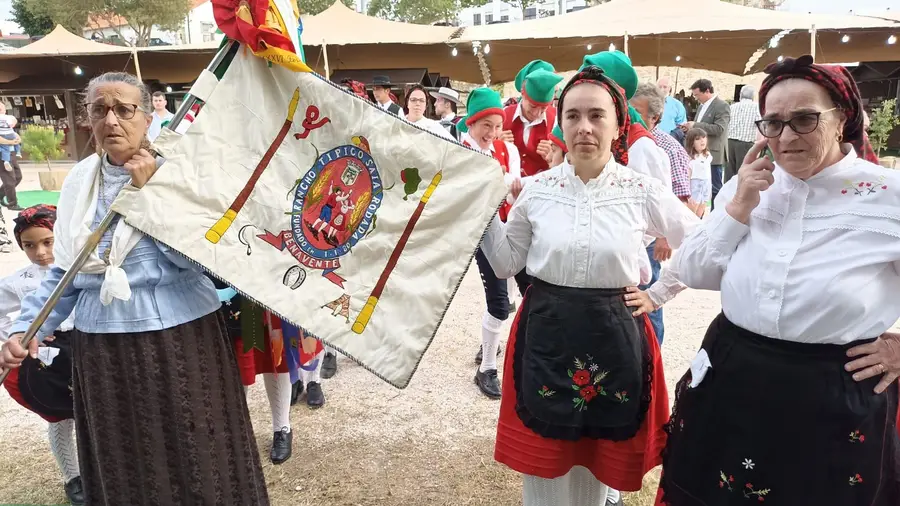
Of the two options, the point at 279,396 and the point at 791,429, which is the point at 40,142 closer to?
the point at 279,396

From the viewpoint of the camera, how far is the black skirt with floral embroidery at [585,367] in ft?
6.48

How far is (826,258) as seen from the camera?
4.89 feet

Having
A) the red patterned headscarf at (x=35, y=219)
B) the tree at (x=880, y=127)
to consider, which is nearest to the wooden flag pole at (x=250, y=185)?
the red patterned headscarf at (x=35, y=219)

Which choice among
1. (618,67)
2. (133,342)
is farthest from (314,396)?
(618,67)

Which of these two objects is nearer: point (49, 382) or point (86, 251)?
point (86, 251)

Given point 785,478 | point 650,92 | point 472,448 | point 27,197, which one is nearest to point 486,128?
point 650,92

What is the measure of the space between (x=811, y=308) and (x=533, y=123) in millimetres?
2656

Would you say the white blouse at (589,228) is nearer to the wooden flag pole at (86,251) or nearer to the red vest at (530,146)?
the wooden flag pole at (86,251)

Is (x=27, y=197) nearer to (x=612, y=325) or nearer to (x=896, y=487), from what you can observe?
(x=612, y=325)

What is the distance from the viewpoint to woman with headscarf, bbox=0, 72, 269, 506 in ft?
6.16

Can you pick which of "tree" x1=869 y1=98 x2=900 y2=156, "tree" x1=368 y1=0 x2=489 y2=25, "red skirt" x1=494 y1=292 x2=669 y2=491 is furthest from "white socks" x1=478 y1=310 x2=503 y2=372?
"tree" x1=368 y1=0 x2=489 y2=25

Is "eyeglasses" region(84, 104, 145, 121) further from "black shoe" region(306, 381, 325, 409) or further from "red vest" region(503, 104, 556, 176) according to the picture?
"red vest" region(503, 104, 556, 176)

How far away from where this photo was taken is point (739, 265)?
1637mm

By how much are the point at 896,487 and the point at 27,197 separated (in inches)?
552
